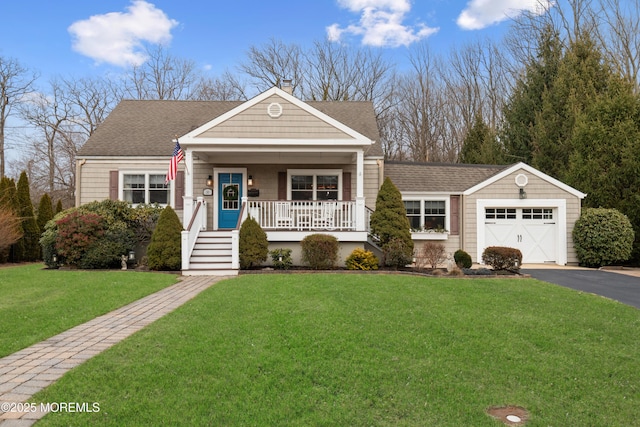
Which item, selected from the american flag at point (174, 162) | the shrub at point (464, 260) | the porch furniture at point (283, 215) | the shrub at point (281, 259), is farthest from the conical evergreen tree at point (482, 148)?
the american flag at point (174, 162)

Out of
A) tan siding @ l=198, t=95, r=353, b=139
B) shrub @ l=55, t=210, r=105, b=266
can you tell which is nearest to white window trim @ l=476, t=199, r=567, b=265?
tan siding @ l=198, t=95, r=353, b=139

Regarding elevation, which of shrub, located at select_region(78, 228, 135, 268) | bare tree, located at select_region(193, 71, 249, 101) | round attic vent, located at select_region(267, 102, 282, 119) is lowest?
shrub, located at select_region(78, 228, 135, 268)

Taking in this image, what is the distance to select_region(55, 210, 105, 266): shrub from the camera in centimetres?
1103

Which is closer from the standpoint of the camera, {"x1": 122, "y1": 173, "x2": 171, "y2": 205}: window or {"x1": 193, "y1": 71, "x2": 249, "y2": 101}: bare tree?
{"x1": 122, "y1": 173, "x2": 171, "y2": 205}: window

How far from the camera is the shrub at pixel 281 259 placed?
36.3ft

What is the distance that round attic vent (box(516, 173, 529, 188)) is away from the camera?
1400 centimetres

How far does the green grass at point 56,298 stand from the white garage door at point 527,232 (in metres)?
11.2

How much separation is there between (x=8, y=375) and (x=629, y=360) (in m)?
6.57

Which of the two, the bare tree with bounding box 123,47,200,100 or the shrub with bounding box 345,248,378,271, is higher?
the bare tree with bounding box 123,47,200,100

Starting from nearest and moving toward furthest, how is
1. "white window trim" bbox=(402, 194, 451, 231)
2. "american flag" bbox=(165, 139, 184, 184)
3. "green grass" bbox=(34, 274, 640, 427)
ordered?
"green grass" bbox=(34, 274, 640, 427) → "american flag" bbox=(165, 139, 184, 184) → "white window trim" bbox=(402, 194, 451, 231)

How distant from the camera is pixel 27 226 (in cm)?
1596

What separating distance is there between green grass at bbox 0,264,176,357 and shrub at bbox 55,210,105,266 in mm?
906

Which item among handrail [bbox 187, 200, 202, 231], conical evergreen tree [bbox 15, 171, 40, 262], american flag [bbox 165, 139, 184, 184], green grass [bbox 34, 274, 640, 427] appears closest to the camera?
green grass [bbox 34, 274, 640, 427]

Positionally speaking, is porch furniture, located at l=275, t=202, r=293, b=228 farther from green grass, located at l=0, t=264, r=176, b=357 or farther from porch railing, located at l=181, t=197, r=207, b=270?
green grass, located at l=0, t=264, r=176, b=357
